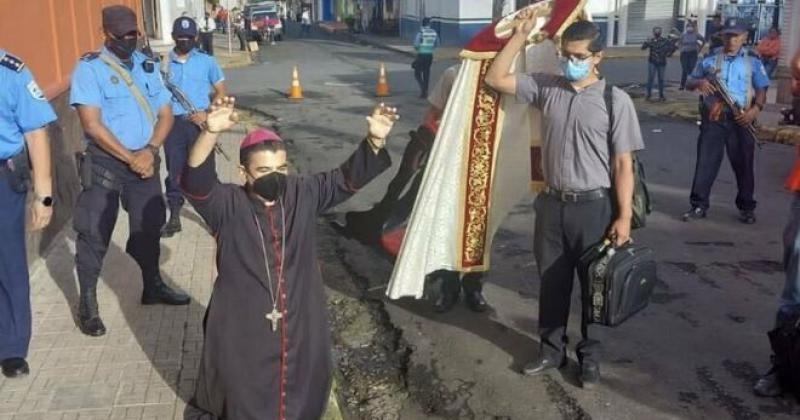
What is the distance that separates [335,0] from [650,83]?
Answer: 49.0 m

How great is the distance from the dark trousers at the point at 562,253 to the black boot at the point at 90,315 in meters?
2.57

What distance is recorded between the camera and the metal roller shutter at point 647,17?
34.2m

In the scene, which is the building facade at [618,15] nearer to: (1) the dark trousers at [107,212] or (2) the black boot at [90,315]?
(1) the dark trousers at [107,212]

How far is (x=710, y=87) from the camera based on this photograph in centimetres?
777

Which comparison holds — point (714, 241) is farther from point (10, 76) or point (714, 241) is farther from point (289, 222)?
point (10, 76)

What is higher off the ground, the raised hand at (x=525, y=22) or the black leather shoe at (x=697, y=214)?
the raised hand at (x=525, y=22)

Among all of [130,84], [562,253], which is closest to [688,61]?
[562,253]

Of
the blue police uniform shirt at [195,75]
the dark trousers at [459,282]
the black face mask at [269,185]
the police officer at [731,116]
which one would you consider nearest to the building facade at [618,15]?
the police officer at [731,116]

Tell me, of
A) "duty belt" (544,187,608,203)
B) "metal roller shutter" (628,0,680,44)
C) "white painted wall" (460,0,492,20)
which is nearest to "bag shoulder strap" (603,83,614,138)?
"duty belt" (544,187,608,203)

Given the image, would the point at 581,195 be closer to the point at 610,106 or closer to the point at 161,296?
the point at 610,106

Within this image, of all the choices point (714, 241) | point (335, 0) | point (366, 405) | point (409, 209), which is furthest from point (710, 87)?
point (335, 0)

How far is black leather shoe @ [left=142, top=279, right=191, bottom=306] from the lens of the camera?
219 inches

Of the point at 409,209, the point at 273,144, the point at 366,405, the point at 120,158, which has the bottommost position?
the point at 366,405

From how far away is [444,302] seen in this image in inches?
226
